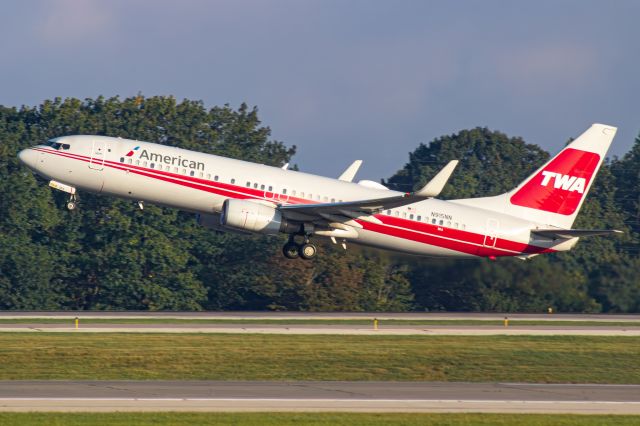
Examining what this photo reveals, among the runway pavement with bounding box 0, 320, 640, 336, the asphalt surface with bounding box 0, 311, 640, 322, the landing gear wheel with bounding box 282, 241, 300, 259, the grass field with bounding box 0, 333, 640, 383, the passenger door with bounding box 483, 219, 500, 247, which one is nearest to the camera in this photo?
the grass field with bounding box 0, 333, 640, 383

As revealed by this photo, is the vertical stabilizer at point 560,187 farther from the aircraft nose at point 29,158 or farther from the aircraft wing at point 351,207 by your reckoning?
the aircraft nose at point 29,158

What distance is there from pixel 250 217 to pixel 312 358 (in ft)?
36.7

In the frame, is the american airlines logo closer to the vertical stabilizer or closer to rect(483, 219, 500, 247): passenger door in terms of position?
the vertical stabilizer

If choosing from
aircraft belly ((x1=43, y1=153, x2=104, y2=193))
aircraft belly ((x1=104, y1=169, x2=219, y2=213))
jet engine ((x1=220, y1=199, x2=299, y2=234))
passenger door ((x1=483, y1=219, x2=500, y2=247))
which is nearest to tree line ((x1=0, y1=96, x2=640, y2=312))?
passenger door ((x1=483, y1=219, x2=500, y2=247))

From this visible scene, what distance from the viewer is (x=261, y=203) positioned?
144 feet

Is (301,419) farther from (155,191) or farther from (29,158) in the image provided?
(29,158)

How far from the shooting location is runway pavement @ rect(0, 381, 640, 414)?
23000mm

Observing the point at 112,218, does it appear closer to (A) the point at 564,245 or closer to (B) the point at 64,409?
(A) the point at 564,245

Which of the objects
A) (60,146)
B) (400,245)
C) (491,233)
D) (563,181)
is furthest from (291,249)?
(563,181)

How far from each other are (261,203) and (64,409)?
73.7 ft

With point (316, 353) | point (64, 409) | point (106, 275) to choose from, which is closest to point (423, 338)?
point (316, 353)

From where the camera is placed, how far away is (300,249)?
4603cm

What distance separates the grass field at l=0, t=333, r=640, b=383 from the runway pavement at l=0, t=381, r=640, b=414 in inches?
80.8

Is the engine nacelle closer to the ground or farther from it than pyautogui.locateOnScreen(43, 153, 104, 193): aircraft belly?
closer to the ground
